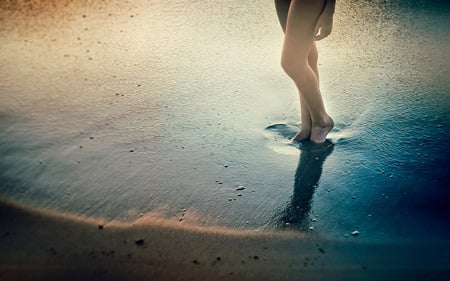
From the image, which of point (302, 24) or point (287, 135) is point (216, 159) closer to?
point (287, 135)

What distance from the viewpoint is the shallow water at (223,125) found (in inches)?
81.7

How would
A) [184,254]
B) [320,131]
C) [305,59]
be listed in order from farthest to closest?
1. [320,131]
2. [305,59]
3. [184,254]

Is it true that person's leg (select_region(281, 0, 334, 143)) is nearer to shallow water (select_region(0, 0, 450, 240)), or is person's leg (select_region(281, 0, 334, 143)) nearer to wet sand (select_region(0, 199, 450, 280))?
shallow water (select_region(0, 0, 450, 240))

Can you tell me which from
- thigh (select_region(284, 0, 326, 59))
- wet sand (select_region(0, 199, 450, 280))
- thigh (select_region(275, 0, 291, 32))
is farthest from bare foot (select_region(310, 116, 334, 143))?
wet sand (select_region(0, 199, 450, 280))

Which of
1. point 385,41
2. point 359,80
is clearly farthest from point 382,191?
point 385,41

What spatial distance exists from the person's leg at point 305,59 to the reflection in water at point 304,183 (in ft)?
0.31

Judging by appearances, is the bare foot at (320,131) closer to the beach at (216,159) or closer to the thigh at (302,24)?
the beach at (216,159)

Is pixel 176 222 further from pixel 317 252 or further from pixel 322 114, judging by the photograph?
pixel 322 114

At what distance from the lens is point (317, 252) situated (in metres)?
1.80

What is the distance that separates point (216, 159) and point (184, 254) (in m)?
0.78

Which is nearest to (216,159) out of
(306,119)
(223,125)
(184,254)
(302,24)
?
(223,125)

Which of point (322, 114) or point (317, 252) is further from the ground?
point (322, 114)

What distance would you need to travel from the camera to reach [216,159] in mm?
2445

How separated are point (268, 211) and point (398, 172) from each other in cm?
82
